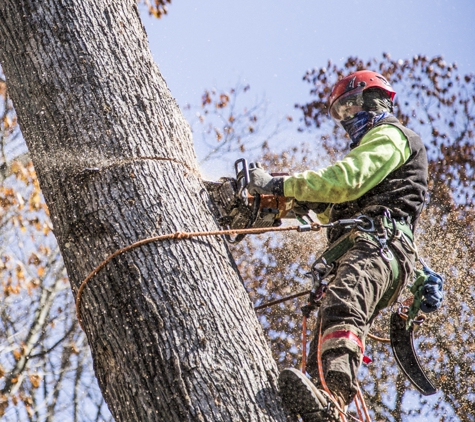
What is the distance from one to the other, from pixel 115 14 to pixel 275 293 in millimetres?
6653

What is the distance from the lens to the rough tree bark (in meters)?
2.10

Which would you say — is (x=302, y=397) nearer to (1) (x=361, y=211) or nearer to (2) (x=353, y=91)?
(1) (x=361, y=211)

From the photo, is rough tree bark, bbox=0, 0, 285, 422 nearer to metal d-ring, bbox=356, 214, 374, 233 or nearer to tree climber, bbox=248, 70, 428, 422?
tree climber, bbox=248, 70, 428, 422

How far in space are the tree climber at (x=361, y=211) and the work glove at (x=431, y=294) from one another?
0.70 feet

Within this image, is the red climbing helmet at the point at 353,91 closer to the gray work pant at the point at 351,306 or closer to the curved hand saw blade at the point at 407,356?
the gray work pant at the point at 351,306

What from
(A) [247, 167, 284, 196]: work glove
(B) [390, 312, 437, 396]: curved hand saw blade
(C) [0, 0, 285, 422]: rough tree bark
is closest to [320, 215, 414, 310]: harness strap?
(B) [390, 312, 437, 396]: curved hand saw blade

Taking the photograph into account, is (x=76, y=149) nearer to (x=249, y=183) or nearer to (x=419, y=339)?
(x=249, y=183)

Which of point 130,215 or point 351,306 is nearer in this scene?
point 130,215

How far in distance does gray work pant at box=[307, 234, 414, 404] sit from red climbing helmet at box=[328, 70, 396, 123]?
2.87 feet

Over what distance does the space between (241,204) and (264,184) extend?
18 cm

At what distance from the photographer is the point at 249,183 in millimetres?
2932

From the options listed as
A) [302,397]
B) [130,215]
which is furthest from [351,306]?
[130,215]

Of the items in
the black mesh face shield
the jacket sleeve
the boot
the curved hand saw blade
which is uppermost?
the black mesh face shield

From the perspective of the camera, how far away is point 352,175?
278cm
